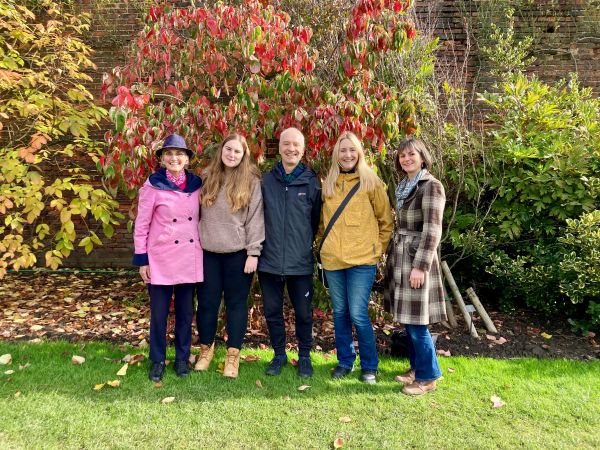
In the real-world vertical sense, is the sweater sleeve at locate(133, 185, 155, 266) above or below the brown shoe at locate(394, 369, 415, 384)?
above

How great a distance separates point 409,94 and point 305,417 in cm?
276

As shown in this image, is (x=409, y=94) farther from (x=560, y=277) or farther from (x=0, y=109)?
(x=0, y=109)

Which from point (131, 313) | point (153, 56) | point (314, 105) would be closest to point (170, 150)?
point (153, 56)

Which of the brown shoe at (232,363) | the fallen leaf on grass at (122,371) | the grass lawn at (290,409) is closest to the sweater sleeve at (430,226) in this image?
the grass lawn at (290,409)

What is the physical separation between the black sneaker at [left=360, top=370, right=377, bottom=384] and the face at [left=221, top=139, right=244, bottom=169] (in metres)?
1.94

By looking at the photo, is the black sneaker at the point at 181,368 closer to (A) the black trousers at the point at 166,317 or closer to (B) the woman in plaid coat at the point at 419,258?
(A) the black trousers at the point at 166,317

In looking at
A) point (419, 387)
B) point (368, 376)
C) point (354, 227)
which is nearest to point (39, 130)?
point (354, 227)

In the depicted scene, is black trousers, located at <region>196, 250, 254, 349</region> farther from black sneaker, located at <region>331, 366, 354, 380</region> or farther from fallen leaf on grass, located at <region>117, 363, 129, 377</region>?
black sneaker, located at <region>331, 366, 354, 380</region>

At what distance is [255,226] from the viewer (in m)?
3.47

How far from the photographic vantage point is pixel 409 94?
4.00 meters

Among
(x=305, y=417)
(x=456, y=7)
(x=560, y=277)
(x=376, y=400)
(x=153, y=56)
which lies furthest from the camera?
(x=456, y=7)

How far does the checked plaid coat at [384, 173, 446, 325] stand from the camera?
3203 mm

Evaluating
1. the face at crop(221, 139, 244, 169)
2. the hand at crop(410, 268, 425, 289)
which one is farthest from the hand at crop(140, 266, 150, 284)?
the hand at crop(410, 268, 425, 289)

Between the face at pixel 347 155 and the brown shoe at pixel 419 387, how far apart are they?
1.73 metres
